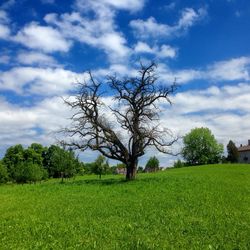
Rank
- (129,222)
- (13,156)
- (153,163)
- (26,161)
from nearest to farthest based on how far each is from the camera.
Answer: (129,222) < (26,161) < (13,156) < (153,163)

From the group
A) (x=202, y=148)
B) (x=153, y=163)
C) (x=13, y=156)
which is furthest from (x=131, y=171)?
(x=202, y=148)

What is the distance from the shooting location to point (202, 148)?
5536 inches

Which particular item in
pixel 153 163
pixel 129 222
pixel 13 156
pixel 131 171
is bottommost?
pixel 129 222

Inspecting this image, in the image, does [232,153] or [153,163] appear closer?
[153,163]

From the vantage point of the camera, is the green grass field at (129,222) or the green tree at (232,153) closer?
the green grass field at (129,222)

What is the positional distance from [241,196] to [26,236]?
16.6 metres

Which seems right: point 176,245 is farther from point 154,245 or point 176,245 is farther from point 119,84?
point 119,84

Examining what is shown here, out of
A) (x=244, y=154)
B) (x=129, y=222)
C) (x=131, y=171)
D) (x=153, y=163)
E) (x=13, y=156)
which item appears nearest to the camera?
(x=129, y=222)

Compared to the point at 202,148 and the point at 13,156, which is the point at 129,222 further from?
the point at 202,148

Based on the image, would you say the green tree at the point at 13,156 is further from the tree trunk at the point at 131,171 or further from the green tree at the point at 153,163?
the tree trunk at the point at 131,171

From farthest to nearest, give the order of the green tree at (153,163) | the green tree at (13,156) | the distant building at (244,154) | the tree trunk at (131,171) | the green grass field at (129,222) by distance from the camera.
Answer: the distant building at (244,154)
the green tree at (153,163)
the green tree at (13,156)
the tree trunk at (131,171)
the green grass field at (129,222)

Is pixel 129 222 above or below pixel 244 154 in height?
below

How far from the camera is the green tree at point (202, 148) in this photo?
457 ft

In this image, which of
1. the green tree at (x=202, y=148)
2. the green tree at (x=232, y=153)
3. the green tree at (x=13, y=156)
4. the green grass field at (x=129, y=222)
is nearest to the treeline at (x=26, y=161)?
the green tree at (x=13, y=156)
